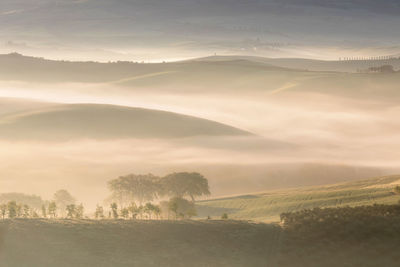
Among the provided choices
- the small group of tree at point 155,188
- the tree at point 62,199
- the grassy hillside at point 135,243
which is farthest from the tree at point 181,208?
the tree at point 62,199

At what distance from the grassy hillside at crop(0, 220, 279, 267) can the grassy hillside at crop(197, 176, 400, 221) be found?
22.0 metres

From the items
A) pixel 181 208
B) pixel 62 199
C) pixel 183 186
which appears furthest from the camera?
pixel 62 199

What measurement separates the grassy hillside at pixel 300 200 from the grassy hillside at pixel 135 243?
22.0 meters

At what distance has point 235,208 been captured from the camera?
132m

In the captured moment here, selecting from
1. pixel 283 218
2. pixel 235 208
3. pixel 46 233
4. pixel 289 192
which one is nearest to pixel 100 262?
pixel 46 233

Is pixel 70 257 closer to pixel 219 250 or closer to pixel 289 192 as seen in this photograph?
pixel 219 250

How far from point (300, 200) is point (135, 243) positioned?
47752 millimetres

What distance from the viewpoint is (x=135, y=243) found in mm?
87562

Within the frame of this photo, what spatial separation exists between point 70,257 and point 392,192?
58.2 meters

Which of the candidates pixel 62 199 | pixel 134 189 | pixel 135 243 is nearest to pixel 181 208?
pixel 134 189

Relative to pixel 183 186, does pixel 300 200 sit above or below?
below

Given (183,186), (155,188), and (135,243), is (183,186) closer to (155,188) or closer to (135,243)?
(155,188)

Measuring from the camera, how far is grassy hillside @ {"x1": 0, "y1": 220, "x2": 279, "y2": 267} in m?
82.5

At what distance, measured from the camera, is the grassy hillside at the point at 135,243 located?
82.5m
